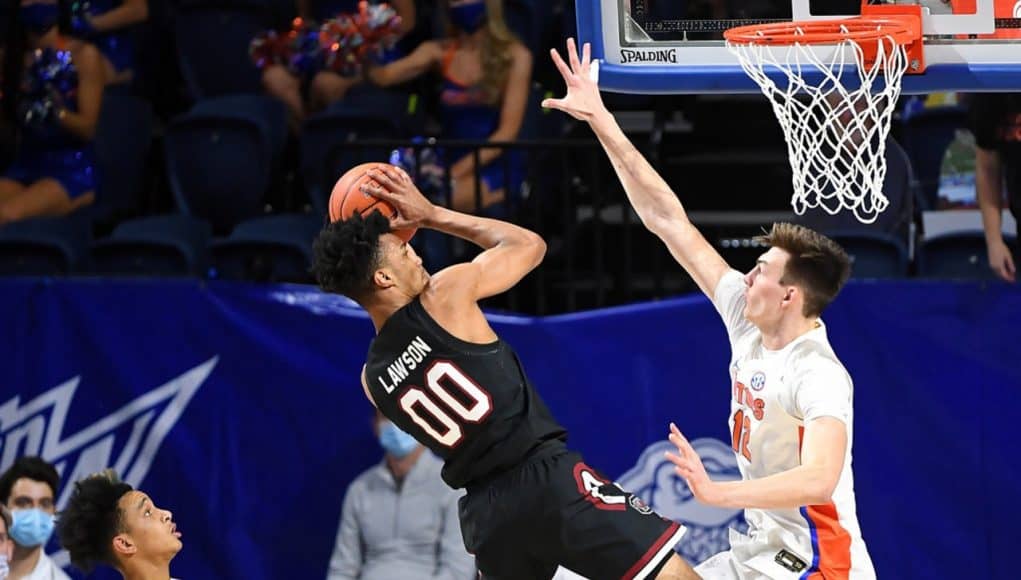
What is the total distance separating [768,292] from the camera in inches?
201

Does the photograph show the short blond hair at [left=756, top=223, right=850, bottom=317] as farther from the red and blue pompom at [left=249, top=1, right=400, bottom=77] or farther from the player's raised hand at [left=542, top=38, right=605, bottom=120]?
the red and blue pompom at [left=249, top=1, right=400, bottom=77]

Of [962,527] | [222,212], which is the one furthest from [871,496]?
[222,212]

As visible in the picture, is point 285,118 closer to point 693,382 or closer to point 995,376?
point 693,382

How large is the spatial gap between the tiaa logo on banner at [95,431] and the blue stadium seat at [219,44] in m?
2.46

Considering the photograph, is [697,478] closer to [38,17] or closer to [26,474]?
[26,474]

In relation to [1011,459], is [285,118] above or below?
above

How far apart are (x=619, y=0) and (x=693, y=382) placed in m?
2.13

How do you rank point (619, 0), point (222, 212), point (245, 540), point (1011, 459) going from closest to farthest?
point (619, 0), point (1011, 459), point (245, 540), point (222, 212)

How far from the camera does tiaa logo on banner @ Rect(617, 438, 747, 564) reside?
23.1 feet

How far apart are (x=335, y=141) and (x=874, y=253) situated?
285cm

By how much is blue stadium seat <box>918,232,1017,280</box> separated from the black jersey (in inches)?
109

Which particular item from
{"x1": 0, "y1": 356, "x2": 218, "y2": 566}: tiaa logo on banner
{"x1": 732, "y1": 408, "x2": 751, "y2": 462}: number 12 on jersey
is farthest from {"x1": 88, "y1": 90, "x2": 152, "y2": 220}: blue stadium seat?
{"x1": 732, "y1": 408, "x2": 751, "y2": 462}: number 12 on jersey

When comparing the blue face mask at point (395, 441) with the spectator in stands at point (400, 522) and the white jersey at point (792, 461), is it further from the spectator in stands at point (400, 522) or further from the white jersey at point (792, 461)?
the white jersey at point (792, 461)

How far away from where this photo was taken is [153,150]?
9.35 meters
